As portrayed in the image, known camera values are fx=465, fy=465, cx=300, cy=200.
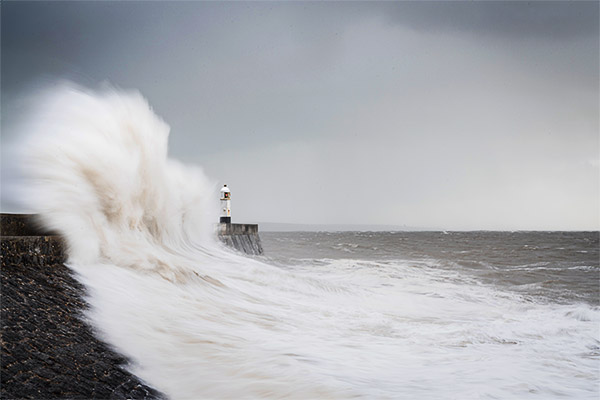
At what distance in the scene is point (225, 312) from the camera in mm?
3152

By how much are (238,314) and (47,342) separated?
1469 millimetres

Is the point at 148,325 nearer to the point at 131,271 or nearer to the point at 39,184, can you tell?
the point at 131,271

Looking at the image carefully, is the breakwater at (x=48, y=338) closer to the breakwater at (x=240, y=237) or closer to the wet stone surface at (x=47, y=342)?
the wet stone surface at (x=47, y=342)

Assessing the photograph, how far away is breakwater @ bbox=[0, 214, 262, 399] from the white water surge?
0.12 m

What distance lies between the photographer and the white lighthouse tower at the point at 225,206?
1098 cm

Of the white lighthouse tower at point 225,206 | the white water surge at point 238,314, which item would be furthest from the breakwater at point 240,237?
the white water surge at point 238,314

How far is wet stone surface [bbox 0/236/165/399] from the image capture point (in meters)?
1.64

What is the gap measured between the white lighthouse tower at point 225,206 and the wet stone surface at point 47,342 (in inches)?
334

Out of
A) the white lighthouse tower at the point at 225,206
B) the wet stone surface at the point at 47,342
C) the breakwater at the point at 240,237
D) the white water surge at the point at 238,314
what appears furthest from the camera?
the white lighthouse tower at the point at 225,206

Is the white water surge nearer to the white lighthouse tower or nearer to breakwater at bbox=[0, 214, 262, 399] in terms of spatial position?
breakwater at bbox=[0, 214, 262, 399]

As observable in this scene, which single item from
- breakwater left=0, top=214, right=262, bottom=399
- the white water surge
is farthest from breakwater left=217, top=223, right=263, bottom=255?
breakwater left=0, top=214, right=262, bottom=399

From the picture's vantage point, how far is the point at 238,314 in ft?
10.4

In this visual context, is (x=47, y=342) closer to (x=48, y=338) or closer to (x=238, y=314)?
(x=48, y=338)

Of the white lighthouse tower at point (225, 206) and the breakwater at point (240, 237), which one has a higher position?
the white lighthouse tower at point (225, 206)
